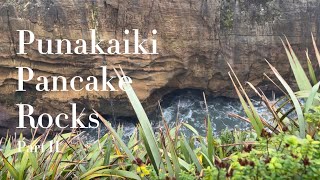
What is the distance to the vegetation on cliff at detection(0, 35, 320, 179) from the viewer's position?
3.60 ft

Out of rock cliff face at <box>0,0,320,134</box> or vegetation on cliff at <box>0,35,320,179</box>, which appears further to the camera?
rock cliff face at <box>0,0,320,134</box>

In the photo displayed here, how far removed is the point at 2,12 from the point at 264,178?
8638 millimetres

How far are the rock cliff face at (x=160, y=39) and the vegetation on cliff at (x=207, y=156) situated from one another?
7542mm

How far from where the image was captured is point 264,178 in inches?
44.2

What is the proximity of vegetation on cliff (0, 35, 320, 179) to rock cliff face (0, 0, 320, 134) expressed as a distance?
297 inches

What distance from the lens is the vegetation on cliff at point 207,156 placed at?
1098 millimetres

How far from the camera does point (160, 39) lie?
32.2 ft

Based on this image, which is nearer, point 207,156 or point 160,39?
point 207,156

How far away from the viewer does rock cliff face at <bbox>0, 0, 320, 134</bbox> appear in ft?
30.0

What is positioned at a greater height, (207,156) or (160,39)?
(160,39)

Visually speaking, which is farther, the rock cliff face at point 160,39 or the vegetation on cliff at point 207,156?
the rock cliff face at point 160,39

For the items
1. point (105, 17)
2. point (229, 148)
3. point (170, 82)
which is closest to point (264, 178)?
point (229, 148)

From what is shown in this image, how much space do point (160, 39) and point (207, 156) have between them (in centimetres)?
832

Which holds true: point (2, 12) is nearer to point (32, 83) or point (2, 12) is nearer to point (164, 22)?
point (32, 83)
